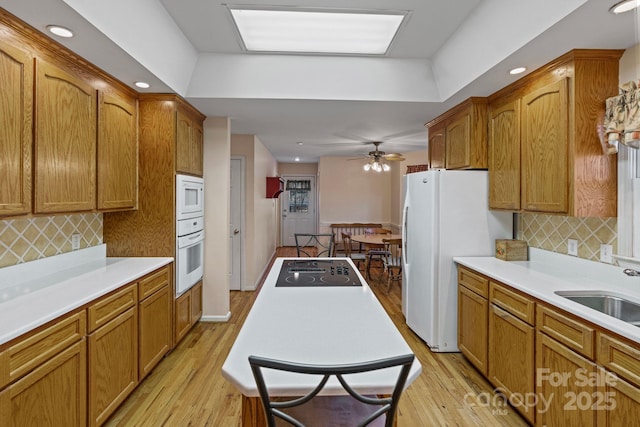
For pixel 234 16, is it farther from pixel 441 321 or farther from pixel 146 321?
pixel 441 321

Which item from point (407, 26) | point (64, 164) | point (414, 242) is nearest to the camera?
point (64, 164)

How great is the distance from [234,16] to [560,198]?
247 cm

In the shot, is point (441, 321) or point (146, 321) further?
point (441, 321)

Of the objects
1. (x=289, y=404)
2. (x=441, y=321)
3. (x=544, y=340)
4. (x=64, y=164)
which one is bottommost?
(x=441, y=321)

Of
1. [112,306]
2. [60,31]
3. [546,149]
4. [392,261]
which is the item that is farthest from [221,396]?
[392,261]

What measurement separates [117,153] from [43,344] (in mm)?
1517

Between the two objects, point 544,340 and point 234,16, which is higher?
point 234,16

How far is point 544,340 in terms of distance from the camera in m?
1.76

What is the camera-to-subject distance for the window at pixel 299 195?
350 inches

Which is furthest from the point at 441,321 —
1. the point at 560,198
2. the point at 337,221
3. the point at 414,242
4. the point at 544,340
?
the point at 337,221

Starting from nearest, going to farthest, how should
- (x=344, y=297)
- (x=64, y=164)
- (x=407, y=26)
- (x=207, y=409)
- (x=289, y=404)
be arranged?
1. (x=289, y=404)
2. (x=344, y=297)
3. (x=64, y=164)
4. (x=207, y=409)
5. (x=407, y=26)

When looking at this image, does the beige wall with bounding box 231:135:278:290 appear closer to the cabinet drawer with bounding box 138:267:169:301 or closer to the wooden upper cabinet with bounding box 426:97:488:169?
the cabinet drawer with bounding box 138:267:169:301

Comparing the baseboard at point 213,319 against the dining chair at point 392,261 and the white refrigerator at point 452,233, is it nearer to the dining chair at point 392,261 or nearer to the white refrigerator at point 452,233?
the white refrigerator at point 452,233

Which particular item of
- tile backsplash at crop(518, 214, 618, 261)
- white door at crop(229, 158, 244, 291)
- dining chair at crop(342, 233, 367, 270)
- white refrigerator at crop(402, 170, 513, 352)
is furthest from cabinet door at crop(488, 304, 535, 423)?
white door at crop(229, 158, 244, 291)
